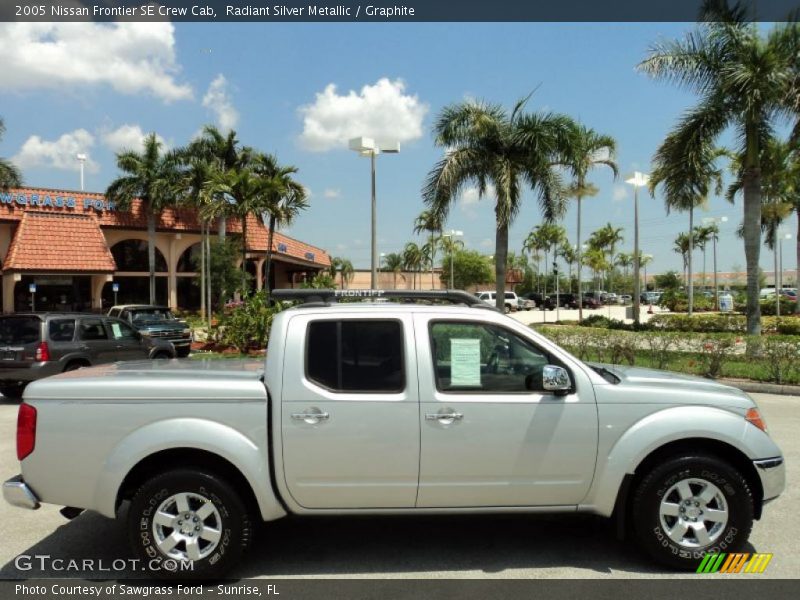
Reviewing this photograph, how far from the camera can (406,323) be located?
165 inches

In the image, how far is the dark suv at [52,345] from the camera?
10427 mm

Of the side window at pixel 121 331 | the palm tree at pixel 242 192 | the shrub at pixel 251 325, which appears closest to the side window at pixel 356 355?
the side window at pixel 121 331

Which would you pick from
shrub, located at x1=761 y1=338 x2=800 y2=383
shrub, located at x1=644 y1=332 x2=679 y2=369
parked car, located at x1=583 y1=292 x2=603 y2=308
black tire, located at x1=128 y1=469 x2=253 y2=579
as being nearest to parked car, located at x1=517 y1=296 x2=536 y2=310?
parked car, located at x1=583 y1=292 x2=603 y2=308

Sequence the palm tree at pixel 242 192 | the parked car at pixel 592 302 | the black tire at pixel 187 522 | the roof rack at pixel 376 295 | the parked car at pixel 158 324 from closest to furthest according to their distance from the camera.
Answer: the black tire at pixel 187 522 < the roof rack at pixel 376 295 < the parked car at pixel 158 324 < the palm tree at pixel 242 192 < the parked car at pixel 592 302

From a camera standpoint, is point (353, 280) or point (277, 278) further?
point (353, 280)

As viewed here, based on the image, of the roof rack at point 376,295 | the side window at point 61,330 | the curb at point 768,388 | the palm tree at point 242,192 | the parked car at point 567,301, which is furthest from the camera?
the parked car at point 567,301

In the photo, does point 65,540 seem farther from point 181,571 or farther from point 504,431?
point 504,431

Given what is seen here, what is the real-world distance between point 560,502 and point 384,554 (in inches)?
49.5

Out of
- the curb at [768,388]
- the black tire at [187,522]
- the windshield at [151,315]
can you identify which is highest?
the windshield at [151,315]

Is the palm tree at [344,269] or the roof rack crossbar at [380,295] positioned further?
the palm tree at [344,269]

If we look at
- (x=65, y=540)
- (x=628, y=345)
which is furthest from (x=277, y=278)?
(x=65, y=540)

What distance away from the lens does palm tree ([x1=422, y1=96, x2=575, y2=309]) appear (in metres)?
20.4

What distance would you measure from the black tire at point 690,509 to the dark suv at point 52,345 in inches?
382

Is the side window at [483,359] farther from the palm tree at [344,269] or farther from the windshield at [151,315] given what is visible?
the palm tree at [344,269]
